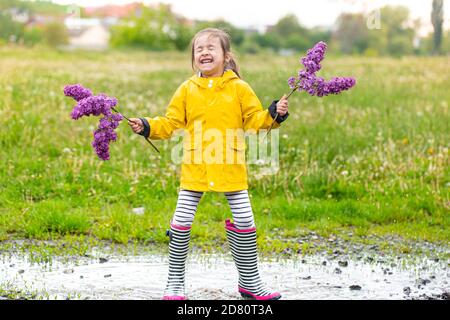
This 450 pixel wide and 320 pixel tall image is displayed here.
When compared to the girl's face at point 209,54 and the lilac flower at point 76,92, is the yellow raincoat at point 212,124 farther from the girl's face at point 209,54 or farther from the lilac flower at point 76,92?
the lilac flower at point 76,92

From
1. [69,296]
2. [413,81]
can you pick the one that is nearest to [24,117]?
[69,296]

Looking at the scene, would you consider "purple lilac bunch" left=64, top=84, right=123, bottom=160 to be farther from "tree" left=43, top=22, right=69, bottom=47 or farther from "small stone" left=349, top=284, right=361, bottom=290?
"tree" left=43, top=22, right=69, bottom=47

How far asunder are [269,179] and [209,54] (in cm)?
373

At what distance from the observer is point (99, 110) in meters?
5.44

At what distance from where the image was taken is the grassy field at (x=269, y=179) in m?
7.87

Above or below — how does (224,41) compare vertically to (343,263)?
above

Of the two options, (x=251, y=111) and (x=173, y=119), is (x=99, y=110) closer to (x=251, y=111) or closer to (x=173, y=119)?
(x=173, y=119)

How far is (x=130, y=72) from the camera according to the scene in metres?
23.4

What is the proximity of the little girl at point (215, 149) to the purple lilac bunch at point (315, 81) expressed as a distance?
32cm

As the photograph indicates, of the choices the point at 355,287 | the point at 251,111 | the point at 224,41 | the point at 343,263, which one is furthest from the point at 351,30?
the point at 251,111

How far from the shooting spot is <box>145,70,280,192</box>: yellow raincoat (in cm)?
554

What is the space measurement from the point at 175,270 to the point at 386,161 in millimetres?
4582

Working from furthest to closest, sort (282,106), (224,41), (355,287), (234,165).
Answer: (355,287)
(224,41)
(234,165)
(282,106)

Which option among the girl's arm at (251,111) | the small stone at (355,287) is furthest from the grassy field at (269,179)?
the girl's arm at (251,111)
